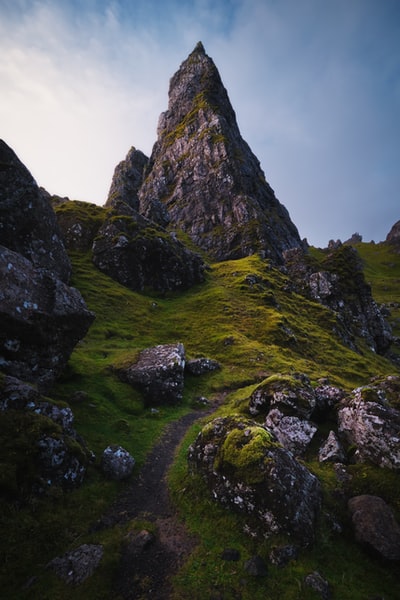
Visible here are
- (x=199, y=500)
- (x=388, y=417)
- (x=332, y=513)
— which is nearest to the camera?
(x=332, y=513)

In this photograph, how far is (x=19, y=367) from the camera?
1803cm

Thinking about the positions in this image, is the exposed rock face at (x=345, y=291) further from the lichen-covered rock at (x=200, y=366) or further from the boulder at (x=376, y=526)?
the boulder at (x=376, y=526)

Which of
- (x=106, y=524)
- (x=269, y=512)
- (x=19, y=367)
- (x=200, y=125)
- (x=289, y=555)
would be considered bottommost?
(x=106, y=524)

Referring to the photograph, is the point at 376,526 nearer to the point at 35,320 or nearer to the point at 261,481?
the point at 261,481

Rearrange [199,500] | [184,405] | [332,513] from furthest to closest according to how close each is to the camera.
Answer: [184,405], [199,500], [332,513]

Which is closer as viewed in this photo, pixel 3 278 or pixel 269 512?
pixel 269 512

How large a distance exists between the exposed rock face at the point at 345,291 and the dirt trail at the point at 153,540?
74.3m

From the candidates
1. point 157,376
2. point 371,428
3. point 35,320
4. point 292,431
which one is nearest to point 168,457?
point 292,431

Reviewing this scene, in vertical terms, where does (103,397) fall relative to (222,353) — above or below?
below

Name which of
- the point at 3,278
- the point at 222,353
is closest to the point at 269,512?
the point at 3,278

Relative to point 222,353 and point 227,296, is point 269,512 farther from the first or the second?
point 227,296

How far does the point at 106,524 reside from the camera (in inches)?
471

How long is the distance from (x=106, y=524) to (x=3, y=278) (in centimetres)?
1479

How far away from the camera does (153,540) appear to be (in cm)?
1136
